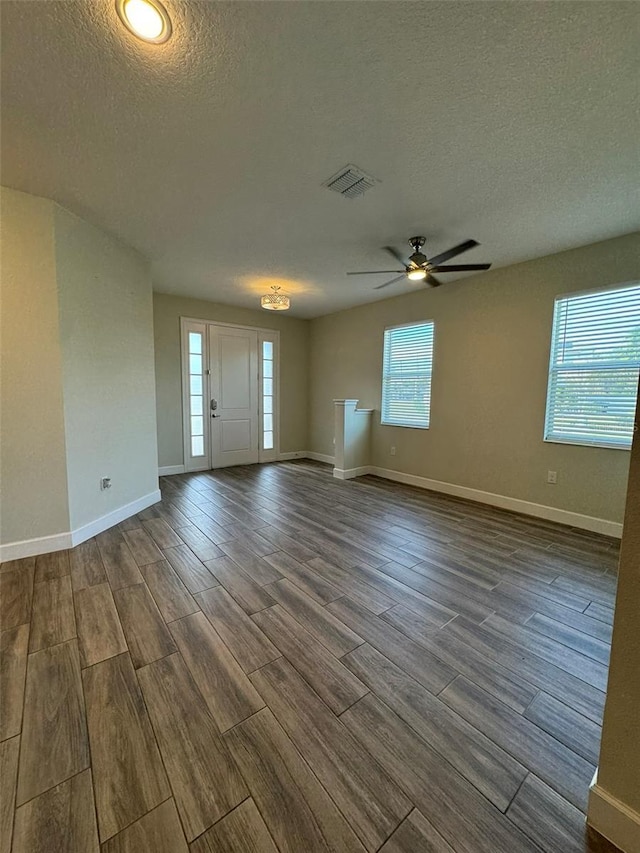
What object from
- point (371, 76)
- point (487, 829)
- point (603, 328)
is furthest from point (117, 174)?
point (603, 328)

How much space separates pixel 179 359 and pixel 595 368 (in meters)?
5.04

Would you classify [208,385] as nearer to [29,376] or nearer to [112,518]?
[112,518]

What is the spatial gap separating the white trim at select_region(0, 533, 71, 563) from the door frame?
8.43ft

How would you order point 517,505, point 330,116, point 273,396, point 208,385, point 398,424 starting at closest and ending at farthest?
1. point 330,116
2. point 517,505
3. point 398,424
4. point 208,385
5. point 273,396

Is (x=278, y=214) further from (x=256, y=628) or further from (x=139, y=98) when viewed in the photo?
(x=256, y=628)

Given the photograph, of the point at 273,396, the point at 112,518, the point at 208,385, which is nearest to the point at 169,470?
the point at 208,385

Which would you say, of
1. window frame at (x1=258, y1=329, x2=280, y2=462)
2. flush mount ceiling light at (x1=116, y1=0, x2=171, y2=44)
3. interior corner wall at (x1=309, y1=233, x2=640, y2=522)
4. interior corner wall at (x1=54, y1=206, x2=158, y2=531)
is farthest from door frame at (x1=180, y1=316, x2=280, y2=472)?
flush mount ceiling light at (x1=116, y1=0, x2=171, y2=44)

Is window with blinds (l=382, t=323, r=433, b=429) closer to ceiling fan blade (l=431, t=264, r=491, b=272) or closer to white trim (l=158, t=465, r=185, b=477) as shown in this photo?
ceiling fan blade (l=431, t=264, r=491, b=272)

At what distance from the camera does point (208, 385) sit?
207 inches

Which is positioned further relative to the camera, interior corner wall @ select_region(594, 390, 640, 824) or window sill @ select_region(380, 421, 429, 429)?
window sill @ select_region(380, 421, 429, 429)

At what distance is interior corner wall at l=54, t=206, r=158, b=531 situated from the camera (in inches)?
102

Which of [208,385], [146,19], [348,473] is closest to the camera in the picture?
[146,19]

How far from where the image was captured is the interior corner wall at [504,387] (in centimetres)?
301

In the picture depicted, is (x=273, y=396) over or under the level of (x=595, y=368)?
under
